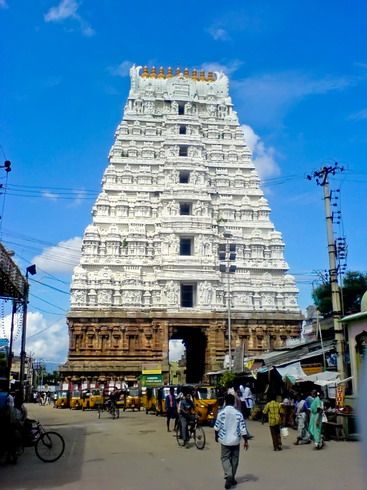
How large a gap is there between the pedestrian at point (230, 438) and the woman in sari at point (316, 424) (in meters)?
5.87

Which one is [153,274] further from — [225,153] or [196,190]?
[225,153]

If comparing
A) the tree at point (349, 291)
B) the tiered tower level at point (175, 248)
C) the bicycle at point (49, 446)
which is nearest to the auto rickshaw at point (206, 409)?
the bicycle at point (49, 446)

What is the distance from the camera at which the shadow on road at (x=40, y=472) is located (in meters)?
10.5

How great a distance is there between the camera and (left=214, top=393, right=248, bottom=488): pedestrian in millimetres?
9781

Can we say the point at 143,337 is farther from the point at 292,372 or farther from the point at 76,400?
Answer: the point at 292,372

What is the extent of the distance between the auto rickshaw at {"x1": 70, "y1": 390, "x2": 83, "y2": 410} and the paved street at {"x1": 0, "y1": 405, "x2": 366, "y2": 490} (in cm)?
2243

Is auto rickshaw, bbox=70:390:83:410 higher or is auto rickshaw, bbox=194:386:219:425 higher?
auto rickshaw, bbox=194:386:219:425

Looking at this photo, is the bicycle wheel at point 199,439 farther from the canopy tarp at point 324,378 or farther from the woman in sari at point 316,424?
the canopy tarp at point 324,378

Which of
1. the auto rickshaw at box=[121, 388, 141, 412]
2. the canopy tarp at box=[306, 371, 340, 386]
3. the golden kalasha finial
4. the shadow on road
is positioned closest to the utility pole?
the canopy tarp at box=[306, 371, 340, 386]

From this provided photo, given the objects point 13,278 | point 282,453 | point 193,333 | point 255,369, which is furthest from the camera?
point 193,333

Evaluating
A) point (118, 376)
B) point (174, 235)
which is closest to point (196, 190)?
point (174, 235)

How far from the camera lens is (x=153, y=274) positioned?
49.1m

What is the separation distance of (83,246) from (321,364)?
95.8 ft

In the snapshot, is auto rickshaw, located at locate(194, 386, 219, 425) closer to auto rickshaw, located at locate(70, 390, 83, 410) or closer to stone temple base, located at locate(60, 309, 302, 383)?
auto rickshaw, located at locate(70, 390, 83, 410)
